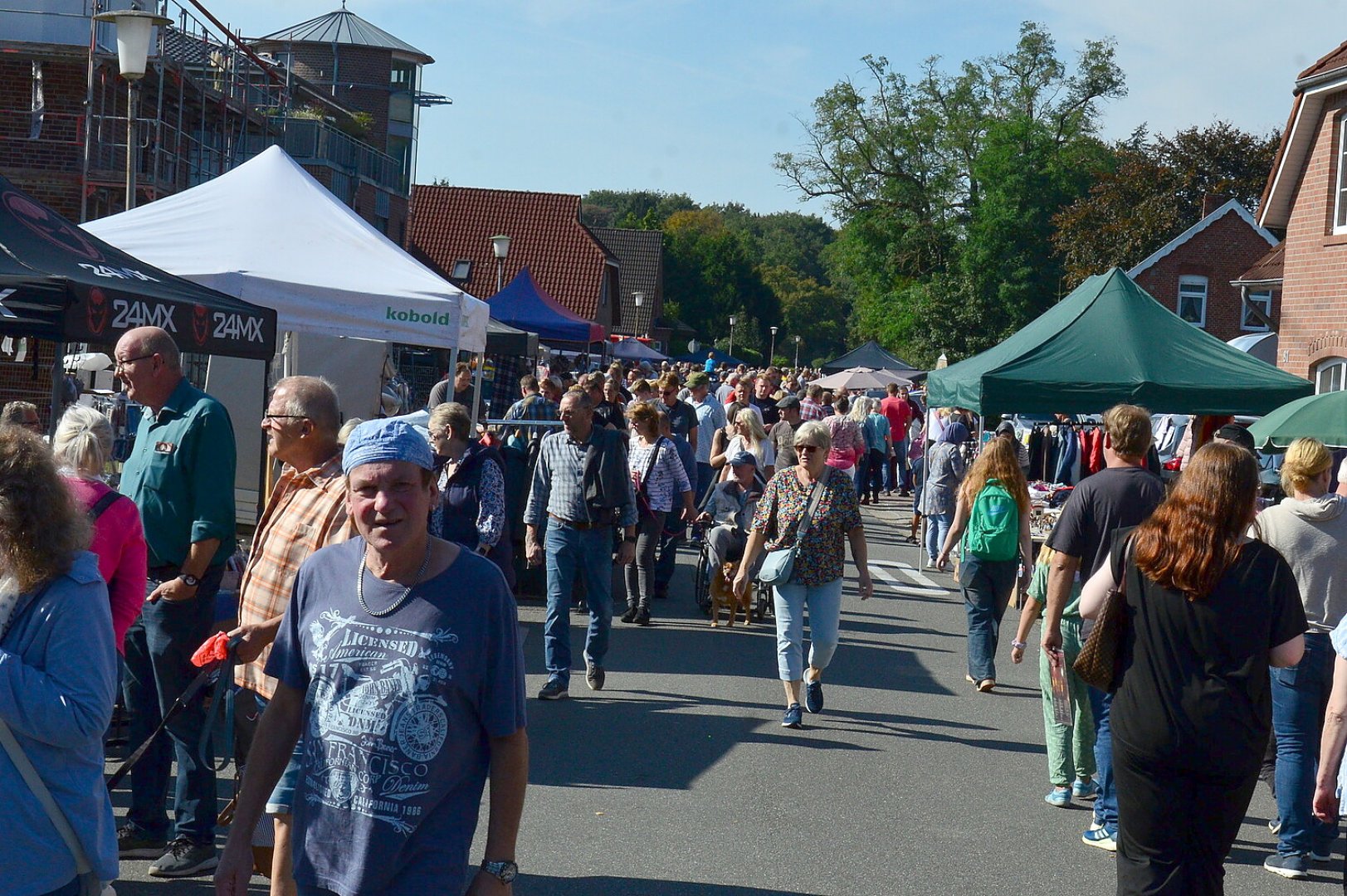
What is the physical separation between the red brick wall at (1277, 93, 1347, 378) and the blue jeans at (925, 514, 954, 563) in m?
6.64

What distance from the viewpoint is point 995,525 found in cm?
916

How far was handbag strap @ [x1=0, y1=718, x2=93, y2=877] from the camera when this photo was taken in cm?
295

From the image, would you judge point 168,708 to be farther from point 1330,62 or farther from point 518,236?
point 518,236

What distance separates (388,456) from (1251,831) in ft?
17.5

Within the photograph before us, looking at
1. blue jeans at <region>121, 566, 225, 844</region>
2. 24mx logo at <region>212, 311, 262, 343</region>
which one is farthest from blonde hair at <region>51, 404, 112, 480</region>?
A: 24mx logo at <region>212, 311, 262, 343</region>

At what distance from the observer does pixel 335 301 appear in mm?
9766

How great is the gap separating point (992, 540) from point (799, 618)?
1894 millimetres

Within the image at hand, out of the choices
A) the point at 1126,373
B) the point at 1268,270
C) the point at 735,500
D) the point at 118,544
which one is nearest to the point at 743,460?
the point at 735,500

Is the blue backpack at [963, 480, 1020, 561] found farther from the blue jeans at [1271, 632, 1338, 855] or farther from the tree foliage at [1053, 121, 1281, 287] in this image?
the tree foliage at [1053, 121, 1281, 287]

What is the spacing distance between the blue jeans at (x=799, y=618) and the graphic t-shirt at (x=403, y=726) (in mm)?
5070

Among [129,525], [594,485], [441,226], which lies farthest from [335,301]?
[441,226]

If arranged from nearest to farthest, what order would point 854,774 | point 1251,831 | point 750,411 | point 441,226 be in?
point 1251,831
point 854,774
point 750,411
point 441,226

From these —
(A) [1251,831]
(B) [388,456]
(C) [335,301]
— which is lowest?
(A) [1251,831]

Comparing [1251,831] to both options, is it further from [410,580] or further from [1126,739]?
[410,580]
